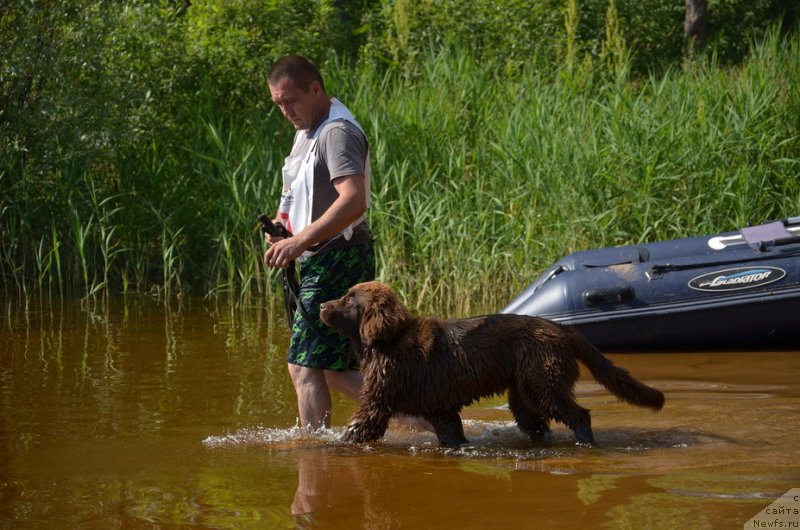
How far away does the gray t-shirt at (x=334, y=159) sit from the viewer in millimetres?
5375

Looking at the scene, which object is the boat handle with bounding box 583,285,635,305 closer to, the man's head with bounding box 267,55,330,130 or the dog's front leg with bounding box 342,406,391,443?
the dog's front leg with bounding box 342,406,391,443

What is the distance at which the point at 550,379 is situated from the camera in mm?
5523

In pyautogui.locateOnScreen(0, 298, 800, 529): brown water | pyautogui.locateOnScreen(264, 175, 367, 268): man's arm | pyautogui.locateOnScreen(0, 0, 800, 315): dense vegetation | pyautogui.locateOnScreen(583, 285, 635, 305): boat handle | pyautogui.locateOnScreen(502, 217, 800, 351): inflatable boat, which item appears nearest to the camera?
pyautogui.locateOnScreen(0, 298, 800, 529): brown water

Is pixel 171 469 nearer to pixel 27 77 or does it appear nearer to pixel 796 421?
pixel 796 421

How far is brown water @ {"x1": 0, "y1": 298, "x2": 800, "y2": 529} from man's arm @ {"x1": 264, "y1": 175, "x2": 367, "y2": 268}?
976mm

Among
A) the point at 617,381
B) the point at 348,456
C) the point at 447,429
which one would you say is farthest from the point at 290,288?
the point at 617,381

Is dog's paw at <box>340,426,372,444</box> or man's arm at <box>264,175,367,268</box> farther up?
man's arm at <box>264,175,367,268</box>

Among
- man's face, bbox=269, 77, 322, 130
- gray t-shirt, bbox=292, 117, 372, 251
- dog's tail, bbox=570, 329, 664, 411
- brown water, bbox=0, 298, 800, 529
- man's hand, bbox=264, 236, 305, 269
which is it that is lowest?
brown water, bbox=0, 298, 800, 529

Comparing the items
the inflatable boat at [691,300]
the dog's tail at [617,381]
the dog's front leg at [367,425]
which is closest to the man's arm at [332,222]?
the dog's front leg at [367,425]

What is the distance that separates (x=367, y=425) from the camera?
5582mm

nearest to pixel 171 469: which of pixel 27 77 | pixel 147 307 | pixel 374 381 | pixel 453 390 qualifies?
pixel 374 381

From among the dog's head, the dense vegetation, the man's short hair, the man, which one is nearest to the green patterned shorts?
the man

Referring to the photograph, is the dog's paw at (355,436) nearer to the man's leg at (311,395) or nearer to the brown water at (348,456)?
the brown water at (348,456)

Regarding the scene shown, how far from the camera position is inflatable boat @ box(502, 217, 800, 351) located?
829 centimetres
